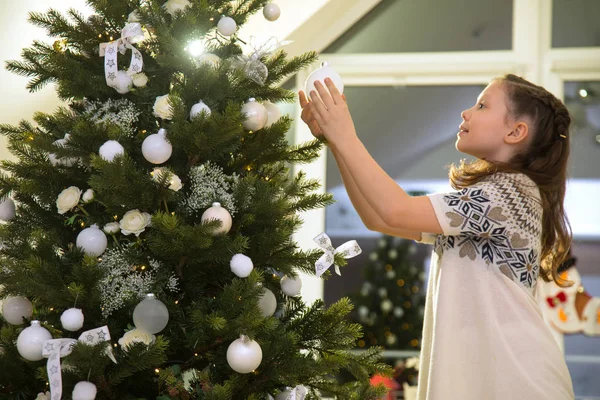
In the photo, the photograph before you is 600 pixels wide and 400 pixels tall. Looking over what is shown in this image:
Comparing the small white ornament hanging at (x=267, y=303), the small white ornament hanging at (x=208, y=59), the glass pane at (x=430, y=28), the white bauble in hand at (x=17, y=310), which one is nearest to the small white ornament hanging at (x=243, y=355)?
the small white ornament hanging at (x=267, y=303)

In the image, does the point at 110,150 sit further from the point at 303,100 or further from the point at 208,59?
the point at 303,100

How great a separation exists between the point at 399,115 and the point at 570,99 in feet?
3.08

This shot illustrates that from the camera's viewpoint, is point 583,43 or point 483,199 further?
point 583,43

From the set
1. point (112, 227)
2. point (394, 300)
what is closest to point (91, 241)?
point (112, 227)

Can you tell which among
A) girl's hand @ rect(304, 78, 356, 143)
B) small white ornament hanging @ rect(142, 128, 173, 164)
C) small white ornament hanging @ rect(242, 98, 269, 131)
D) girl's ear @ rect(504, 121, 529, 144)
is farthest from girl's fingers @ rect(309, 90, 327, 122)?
girl's ear @ rect(504, 121, 529, 144)

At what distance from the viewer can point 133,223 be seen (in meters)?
1.30

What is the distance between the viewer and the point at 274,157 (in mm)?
1533

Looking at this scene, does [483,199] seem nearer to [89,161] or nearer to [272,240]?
[272,240]

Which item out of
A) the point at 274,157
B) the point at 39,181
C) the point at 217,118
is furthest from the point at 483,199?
the point at 39,181

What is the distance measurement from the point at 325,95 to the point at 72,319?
0.70m

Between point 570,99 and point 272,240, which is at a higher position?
point 570,99

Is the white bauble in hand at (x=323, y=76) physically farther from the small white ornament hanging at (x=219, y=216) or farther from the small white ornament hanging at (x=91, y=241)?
the small white ornament hanging at (x=91, y=241)

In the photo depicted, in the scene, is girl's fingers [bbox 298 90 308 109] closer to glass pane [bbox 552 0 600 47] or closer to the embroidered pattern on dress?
the embroidered pattern on dress

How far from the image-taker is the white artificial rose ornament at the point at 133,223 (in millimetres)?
1306
